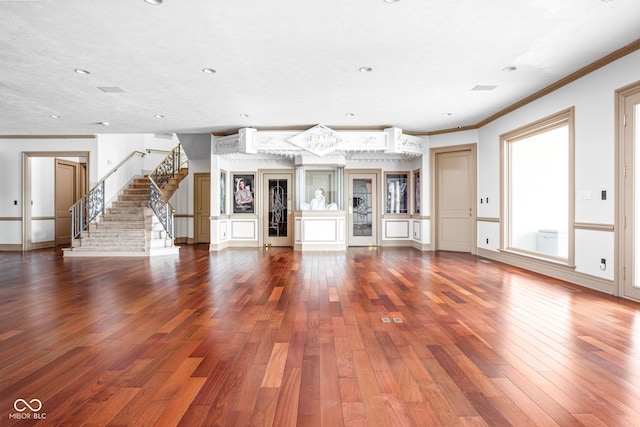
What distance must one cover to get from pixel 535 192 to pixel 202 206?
895cm

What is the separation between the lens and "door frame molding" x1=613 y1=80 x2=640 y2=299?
4.08m

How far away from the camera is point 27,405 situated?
70.9 inches

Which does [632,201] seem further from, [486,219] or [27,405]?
[27,405]

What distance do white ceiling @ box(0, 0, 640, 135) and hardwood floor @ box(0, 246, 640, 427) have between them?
9.65ft

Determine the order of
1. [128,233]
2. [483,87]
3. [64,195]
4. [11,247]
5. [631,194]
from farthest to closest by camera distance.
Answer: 1. [64,195]
2. [11,247]
3. [128,233]
4. [483,87]
5. [631,194]

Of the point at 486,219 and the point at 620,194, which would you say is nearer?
the point at 620,194

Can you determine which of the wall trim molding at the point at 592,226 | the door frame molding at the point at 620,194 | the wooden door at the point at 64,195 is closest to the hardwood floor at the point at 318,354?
the door frame molding at the point at 620,194

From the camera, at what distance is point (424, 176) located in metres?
8.70

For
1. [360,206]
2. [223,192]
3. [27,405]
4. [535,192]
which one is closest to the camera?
[27,405]

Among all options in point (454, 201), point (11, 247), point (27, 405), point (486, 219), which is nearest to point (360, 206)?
point (454, 201)

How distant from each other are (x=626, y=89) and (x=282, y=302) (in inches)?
185

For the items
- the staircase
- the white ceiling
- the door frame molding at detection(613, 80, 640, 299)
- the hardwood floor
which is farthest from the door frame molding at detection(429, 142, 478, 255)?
the staircase

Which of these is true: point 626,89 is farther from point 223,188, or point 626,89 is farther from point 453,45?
point 223,188

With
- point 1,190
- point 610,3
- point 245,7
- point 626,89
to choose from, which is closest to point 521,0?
point 610,3
